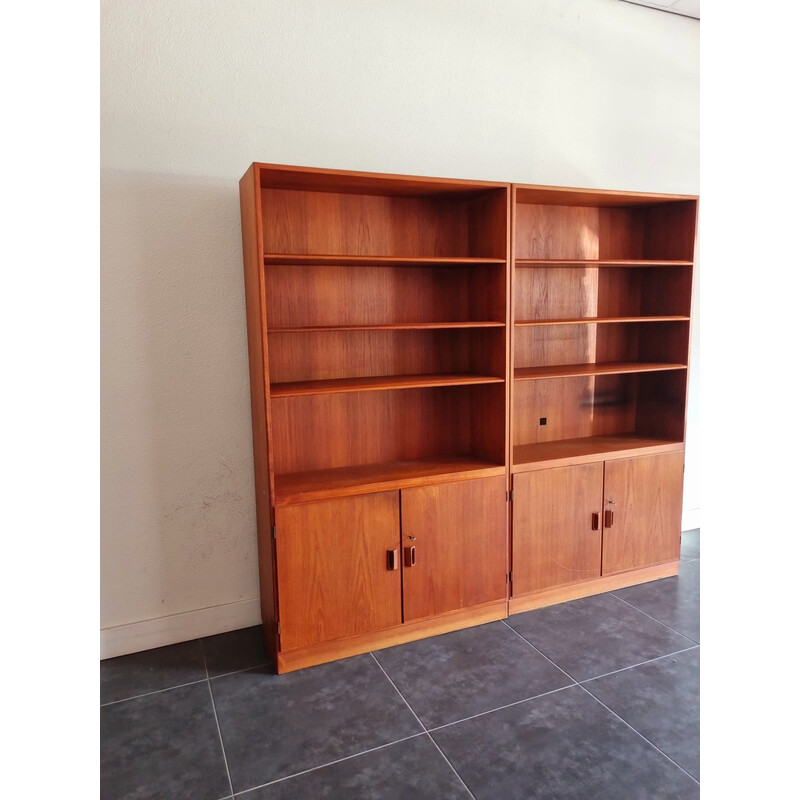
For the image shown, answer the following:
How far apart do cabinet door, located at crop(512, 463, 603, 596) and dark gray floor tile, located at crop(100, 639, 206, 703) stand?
1459mm

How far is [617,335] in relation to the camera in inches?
140

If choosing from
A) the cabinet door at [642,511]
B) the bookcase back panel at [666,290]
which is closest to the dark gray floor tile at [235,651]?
the cabinet door at [642,511]

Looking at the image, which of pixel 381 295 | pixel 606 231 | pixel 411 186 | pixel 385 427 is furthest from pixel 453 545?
pixel 606 231

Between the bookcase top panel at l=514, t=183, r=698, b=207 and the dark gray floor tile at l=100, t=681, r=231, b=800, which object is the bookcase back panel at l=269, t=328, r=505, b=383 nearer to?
the bookcase top panel at l=514, t=183, r=698, b=207

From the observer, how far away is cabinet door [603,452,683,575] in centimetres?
319

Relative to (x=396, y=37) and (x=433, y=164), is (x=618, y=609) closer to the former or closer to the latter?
(x=433, y=164)

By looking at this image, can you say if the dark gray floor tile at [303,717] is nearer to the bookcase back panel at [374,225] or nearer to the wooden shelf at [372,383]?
the wooden shelf at [372,383]

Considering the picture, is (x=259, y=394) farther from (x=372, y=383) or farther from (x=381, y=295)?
(x=381, y=295)

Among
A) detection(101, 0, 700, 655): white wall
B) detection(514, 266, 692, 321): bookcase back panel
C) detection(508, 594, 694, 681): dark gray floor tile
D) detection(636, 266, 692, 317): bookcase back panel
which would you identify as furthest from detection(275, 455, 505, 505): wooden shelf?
detection(636, 266, 692, 317): bookcase back panel

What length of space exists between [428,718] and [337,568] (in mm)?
671

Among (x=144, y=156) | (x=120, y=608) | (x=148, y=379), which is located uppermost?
(x=144, y=156)
